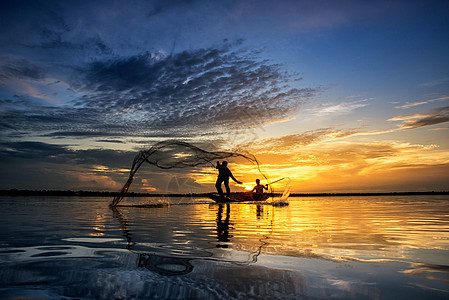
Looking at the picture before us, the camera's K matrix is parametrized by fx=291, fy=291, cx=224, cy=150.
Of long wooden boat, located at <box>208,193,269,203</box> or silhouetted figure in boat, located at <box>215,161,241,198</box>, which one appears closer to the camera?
silhouetted figure in boat, located at <box>215,161,241,198</box>

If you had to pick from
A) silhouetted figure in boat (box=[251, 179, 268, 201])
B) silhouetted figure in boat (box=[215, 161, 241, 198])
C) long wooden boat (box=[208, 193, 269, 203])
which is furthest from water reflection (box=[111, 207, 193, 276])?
silhouetted figure in boat (box=[251, 179, 268, 201])

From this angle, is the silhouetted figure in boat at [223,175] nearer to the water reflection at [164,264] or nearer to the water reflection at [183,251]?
→ the water reflection at [183,251]

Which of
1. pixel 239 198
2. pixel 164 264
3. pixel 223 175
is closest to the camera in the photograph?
pixel 164 264

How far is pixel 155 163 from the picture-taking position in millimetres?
18047

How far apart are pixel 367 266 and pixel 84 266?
359 centimetres

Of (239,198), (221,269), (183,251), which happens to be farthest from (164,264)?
(239,198)

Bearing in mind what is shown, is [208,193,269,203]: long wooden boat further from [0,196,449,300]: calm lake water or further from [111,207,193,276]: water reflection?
[111,207,193,276]: water reflection

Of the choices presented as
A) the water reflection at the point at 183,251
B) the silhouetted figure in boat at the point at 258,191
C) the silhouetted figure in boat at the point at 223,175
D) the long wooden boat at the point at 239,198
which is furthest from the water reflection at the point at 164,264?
the silhouetted figure in boat at the point at 258,191

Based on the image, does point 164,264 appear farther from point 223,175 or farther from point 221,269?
point 223,175

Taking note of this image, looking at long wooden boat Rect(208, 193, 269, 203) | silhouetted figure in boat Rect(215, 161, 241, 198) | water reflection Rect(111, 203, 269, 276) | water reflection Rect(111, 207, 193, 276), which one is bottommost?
water reflection Rect(111, 203, 269, 276)

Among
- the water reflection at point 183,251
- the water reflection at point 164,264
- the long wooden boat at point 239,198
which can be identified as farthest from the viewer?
the long wooden boat at point 239,198

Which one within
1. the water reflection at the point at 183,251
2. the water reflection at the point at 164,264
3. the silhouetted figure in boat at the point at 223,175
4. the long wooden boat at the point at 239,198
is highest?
the silhouetted figure in boat at the point at 223,175

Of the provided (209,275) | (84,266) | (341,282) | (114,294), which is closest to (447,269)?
(341,282)

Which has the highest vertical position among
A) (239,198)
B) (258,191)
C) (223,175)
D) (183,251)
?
(223,175)
